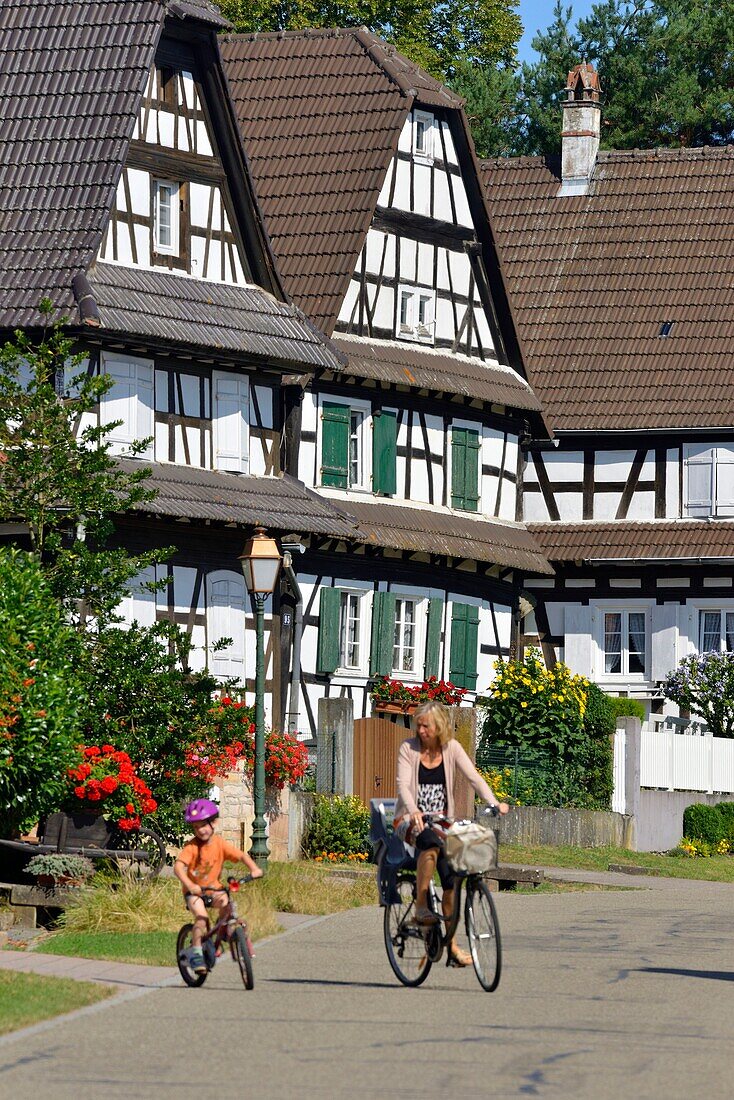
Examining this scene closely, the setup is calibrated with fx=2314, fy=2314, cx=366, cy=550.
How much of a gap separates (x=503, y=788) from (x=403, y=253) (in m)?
11.1

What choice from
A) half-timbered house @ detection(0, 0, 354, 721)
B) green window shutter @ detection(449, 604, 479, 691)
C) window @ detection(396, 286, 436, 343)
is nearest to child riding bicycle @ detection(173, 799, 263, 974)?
half-timbered house @ detection(0, 0, 354, 721)

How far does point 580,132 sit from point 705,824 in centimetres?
1857

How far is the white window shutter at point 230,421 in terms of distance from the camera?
36125 mm

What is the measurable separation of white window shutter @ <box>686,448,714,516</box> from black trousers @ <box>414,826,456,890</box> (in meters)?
31.3

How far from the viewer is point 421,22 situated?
5831cm

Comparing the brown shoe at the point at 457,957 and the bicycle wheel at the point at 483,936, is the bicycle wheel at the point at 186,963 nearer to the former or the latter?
the brown shoe at the point at 457,957

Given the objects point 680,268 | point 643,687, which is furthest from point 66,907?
point 680,268

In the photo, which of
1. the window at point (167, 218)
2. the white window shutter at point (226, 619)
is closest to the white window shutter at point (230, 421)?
the white window shutter at point (226, 619)

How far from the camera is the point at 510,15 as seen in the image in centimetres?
6109

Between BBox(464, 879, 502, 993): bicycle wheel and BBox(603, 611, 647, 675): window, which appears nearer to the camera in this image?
BBox(464, 879, 502, 993): bicycle wheel

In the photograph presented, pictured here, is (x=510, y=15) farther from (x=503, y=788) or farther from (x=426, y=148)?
(x=503, y=788)

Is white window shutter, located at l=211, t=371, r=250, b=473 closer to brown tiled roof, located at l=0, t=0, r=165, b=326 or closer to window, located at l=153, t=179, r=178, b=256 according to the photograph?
window, located at l=153, t=179, r=178, b=256

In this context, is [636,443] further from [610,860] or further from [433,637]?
[610,860]

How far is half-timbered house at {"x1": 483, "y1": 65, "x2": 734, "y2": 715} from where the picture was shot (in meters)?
46.0
